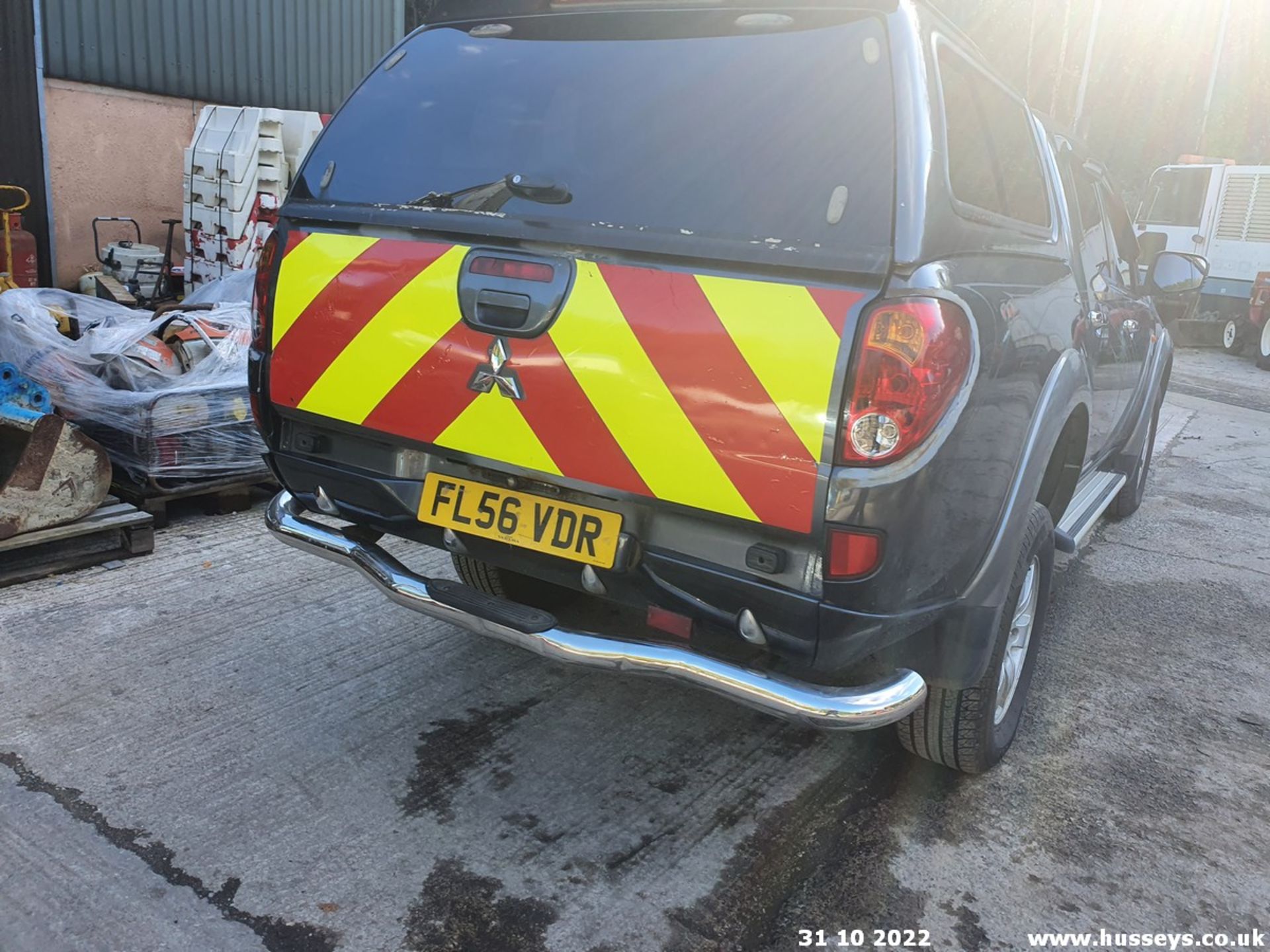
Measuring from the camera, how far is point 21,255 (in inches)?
256

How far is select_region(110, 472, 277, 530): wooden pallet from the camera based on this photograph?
409cm

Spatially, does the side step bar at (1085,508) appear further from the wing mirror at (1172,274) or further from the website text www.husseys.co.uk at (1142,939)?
the website text www.husseys.co.uk at (1142,939)

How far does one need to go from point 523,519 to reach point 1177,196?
1740 cm

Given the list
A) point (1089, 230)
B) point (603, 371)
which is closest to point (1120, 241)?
point (1089, 230)

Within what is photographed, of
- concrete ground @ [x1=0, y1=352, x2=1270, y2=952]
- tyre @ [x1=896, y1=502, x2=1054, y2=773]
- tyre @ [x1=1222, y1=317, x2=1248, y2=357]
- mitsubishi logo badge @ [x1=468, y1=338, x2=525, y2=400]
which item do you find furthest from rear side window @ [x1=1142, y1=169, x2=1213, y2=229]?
mitsubishi logo badge @ [x1=468, y1=338, x2=525, y2=400]

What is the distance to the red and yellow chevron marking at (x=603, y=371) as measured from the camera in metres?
1.93

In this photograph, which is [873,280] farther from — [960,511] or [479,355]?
[479,355]

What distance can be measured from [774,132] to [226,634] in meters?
2.38

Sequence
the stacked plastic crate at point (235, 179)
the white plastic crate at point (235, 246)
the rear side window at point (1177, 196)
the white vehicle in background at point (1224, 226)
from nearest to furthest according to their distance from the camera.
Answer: the stacked plastic crate at point (235, 179) → the white plastic crate at point (235, 246) → the white vehicle in background at point (1224, 226) → the rear side window at point (1177, 196)

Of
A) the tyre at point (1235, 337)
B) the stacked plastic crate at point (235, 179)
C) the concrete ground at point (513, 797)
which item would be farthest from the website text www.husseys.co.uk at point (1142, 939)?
the tyre at point (1235, 337)

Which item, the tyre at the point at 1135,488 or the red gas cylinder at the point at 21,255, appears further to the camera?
the red gas cylinder at the point at 21,255

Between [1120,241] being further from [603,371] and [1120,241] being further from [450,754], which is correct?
[450,754]

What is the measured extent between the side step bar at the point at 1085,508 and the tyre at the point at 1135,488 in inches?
24.5

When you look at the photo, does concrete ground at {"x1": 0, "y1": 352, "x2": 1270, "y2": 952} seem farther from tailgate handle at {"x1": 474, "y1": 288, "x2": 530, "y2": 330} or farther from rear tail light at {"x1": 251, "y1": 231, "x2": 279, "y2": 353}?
tailgate handle at {"x1": 474, "y1": 288, "x2": 530, "y2": 330}
